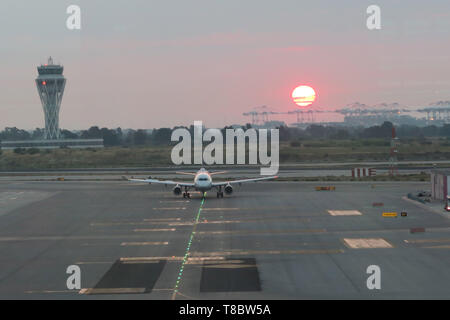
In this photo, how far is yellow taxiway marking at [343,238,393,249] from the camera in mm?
36094

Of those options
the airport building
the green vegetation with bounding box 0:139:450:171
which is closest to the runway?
the airport building

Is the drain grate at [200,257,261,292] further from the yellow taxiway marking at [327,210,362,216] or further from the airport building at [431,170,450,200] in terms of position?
the airport building at [431,170,450,200]

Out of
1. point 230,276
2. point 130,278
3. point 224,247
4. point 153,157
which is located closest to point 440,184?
point 224,247

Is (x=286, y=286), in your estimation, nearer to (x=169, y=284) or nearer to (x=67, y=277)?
(x=169, y=284)

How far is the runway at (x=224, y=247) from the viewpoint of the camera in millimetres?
26625

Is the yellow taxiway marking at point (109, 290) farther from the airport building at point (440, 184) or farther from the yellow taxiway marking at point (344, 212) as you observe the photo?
the airport building at point (440, 184)

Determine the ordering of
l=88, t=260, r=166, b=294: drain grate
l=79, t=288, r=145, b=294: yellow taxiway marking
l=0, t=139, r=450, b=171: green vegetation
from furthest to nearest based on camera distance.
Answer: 1. l=0, t=139, r=450, b=171: green vegetation
2. l=88, t=260, r=166, b=294: drain grate
3. l=79, t=288, r=145, b=294: yellow taxiway marking

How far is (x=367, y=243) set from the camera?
37156mm

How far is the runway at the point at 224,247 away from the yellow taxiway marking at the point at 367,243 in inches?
2.7

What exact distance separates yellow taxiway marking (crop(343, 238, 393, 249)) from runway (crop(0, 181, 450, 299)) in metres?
0.07

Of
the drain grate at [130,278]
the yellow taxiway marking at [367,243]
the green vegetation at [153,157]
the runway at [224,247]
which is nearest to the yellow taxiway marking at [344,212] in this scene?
the runway at [224,247]

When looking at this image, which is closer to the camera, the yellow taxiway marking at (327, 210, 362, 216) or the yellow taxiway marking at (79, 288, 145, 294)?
the yellow taxiway marking at (79, 288, 145, 294)

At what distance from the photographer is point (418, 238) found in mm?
38562

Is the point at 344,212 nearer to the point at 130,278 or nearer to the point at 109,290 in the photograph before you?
the point at 130,278
